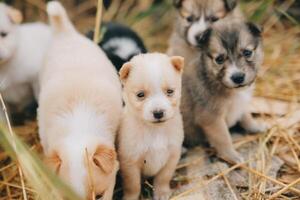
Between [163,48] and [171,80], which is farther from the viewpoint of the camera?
[163,48]

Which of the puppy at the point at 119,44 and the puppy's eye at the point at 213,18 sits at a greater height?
the puppy's eye at the point at 213,18

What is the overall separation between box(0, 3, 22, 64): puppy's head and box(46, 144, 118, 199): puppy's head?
1658 mm

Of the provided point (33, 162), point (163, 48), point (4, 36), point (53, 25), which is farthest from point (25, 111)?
point (33, 162)

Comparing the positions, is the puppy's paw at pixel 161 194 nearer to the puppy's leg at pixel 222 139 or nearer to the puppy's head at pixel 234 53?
the puppy's leg at pixel 222 139

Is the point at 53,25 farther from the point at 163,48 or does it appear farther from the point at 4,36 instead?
the point at 163,48

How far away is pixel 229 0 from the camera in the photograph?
4.19 meters

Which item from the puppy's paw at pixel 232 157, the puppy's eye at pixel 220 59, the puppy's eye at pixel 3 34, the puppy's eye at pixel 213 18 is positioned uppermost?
the puppy's eye at pixel 3 34

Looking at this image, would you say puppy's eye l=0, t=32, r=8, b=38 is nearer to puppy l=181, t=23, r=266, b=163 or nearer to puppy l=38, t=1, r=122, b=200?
puppy l=38, t=1, r=122, b=200

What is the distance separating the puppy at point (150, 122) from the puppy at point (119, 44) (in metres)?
1.01

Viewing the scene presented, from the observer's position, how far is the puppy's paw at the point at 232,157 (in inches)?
148

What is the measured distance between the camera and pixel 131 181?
3.35m

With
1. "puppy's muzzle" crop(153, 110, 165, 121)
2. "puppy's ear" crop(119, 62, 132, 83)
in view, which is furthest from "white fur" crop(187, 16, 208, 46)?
"puppy's muzzle" crop(153, 110, 165, 121)

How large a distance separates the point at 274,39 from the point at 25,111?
9.65 feet

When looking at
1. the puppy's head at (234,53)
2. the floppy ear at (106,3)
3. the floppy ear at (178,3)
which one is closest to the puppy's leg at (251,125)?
the puppy's head at (234,53)
